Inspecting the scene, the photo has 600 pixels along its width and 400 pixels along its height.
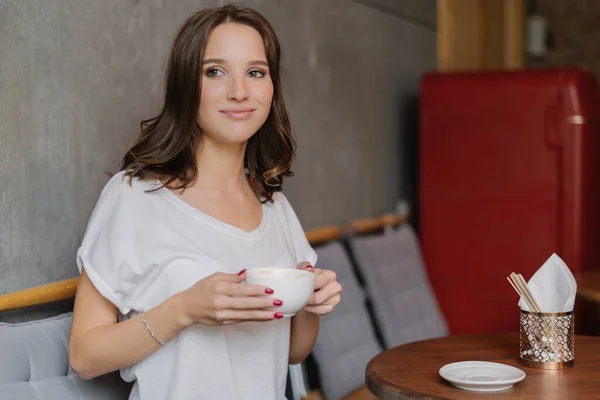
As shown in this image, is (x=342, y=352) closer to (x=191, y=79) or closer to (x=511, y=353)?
(x=511, y=353)

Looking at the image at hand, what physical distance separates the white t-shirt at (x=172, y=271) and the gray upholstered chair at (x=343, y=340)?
87 centimetres

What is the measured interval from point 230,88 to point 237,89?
0.7 inches

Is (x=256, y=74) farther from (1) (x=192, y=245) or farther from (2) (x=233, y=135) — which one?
(1) (x=192, y=245)

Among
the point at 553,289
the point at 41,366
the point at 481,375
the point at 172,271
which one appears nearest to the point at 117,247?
the point at 172,271

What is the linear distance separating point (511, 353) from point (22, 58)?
4.25 ft

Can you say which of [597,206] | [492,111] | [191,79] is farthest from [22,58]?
[597,206]

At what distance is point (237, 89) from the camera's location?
1660 millimetres

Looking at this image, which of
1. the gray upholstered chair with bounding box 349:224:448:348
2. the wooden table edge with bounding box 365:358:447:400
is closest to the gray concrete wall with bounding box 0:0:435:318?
the gray upholstered chair with bounding box 349:224:448:348

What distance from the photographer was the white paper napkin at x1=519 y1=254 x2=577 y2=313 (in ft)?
6.07

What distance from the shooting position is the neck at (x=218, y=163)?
1.77 metres

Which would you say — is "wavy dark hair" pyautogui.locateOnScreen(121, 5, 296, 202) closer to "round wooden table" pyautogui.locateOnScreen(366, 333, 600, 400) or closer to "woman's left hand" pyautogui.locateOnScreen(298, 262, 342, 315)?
"woman's left hand" pyautogui.locateOnScreen(298, 262, 342, 315)

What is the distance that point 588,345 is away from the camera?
81.2 inches

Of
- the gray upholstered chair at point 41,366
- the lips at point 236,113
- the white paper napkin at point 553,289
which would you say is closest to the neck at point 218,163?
the lips at point 236,113

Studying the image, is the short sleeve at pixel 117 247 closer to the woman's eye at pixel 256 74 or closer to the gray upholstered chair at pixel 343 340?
the woman's eye at pixel 256 74
